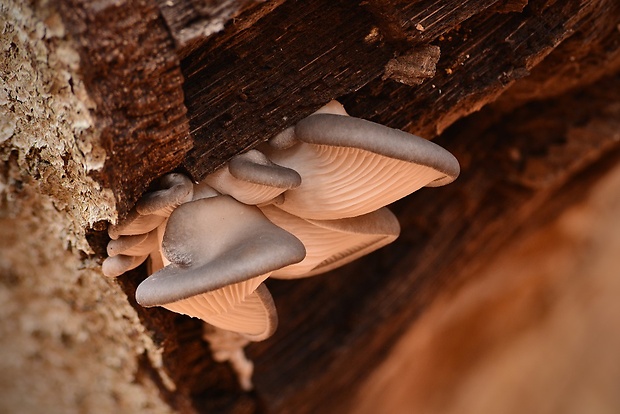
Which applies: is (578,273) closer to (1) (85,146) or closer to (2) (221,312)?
(2) (221,312)

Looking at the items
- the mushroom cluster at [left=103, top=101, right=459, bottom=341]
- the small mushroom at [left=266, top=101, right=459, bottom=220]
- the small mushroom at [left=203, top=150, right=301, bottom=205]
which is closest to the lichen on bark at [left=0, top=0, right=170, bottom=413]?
the mushroom cluster at [left=103, top=101, right=459, bottom=341]

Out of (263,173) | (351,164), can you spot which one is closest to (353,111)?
(351,164)

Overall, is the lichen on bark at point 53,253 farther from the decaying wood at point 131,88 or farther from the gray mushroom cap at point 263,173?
the gray mushroom cap at point 263,173

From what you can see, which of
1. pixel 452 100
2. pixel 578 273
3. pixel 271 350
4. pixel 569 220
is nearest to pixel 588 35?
pixel 452 100

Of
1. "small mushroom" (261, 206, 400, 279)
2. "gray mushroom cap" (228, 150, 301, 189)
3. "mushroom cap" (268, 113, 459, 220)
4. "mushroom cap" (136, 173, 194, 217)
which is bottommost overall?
"small mushroom" (261, 206, 400, 279)

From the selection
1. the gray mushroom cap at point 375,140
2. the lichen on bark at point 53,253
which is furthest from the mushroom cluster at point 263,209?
the lichen on bark at point 53,253

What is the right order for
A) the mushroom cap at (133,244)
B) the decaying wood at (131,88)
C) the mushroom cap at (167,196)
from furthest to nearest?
1. the mushroom cap at (133,244)
2. the mushroom cap at (167,196)
3. the decaying wood at (131,88)

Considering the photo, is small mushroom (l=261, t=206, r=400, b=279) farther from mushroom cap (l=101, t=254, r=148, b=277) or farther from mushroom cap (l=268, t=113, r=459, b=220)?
mushroom cap (l=101, t=254, r=148, b=277)
